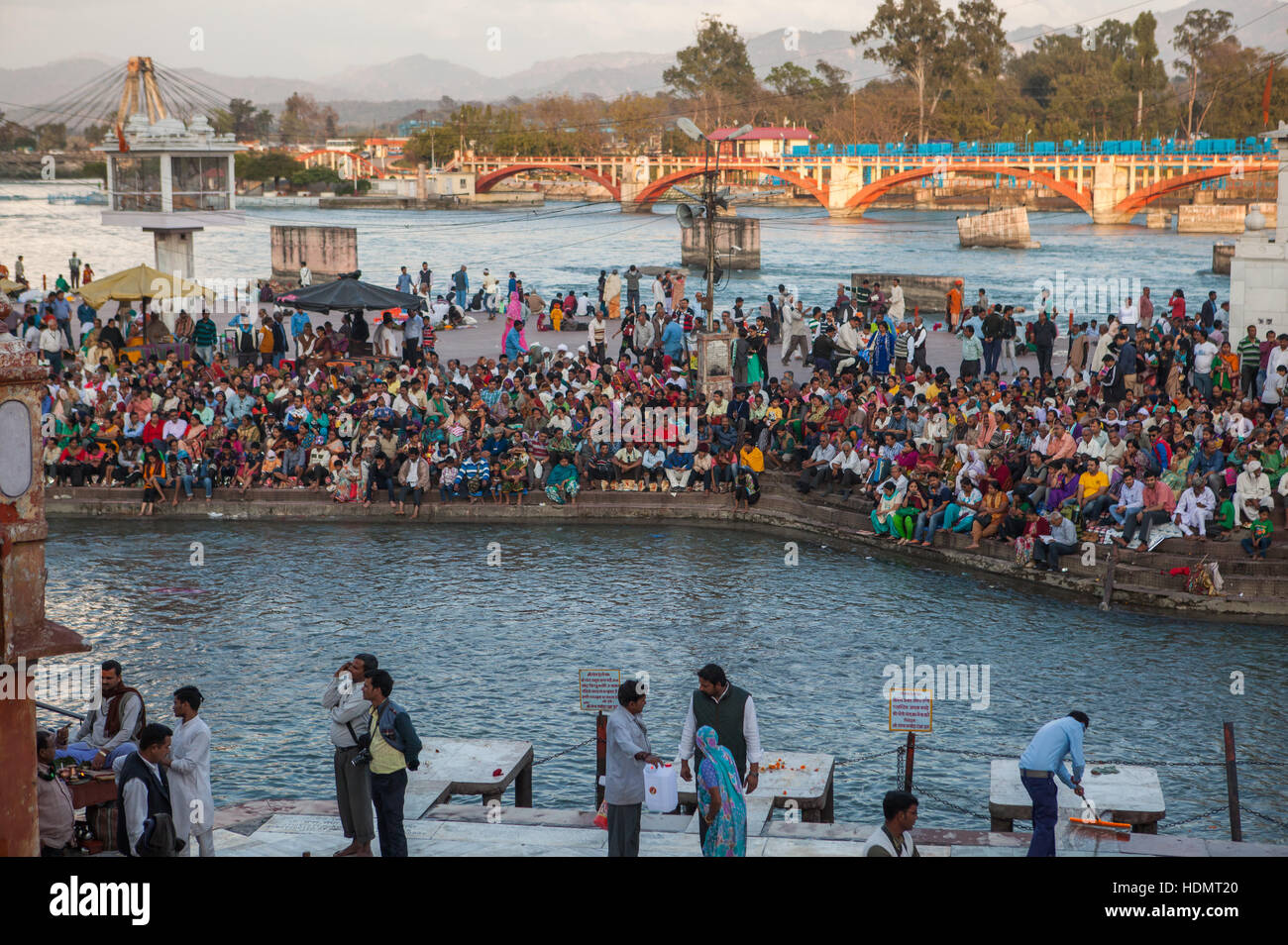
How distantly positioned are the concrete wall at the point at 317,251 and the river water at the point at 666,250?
11.7 metres

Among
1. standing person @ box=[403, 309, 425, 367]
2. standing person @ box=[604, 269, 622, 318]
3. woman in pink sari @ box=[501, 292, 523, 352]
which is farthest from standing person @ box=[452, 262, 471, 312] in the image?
standing person @ box=[403, 309, 425, 367]

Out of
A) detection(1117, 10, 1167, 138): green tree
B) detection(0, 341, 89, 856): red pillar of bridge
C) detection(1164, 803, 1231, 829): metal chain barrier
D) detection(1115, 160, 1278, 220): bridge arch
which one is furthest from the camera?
detection(1117, 10, 1167, 138): green tree

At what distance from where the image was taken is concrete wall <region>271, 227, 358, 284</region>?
145 ft

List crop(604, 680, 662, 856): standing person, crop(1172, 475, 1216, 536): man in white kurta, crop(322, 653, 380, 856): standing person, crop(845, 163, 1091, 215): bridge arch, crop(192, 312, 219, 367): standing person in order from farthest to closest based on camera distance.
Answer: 1. crop(845, 163, 1091, 215): bridge arch
2. crop(192, 312, 219, 367): standing person
3. crop(1172, 475, 1216, 536): man in white kurta
4. crop(322, 653, 380, 856): standing person
5. crop(604, 680, 662, 856): standing person

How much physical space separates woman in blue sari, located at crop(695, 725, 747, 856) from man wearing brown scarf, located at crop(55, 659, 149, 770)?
3872 millimetres

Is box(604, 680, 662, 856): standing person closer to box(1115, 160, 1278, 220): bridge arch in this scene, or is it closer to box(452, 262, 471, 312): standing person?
box(452, 262, 471, 312): standing person

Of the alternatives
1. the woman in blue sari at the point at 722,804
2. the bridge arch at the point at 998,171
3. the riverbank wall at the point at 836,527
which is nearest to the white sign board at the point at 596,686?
the woman in blue sari at the point at 722,804

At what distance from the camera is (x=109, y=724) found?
9.33 meters

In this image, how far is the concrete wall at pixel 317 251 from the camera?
145 ft

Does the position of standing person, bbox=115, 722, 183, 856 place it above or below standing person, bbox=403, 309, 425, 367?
below

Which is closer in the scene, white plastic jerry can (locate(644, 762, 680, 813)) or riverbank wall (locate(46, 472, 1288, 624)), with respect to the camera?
white plastic jerry can (locate(644, 762, 680, 813))

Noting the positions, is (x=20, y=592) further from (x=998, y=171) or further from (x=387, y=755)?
(x=998, y=171)

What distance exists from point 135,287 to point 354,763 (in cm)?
2092
